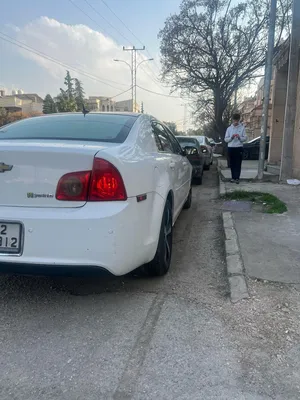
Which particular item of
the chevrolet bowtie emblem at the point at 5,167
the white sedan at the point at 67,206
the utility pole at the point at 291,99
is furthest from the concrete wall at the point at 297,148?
the chevrolet bowtie emblem at the point at 5,167

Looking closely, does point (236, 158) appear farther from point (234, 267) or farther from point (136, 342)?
point (136, 342)

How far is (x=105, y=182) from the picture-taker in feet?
7.86

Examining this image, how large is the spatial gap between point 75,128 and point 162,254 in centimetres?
137

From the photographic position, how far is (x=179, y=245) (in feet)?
14.5

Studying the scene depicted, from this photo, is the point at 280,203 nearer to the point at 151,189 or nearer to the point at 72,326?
the point at 151,189

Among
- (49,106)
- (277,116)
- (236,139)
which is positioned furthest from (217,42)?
(49,106)

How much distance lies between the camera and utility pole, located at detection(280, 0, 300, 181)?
28.1 feet

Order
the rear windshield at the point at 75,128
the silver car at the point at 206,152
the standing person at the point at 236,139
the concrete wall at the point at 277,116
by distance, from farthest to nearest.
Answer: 1. the concrete wall at the point at 277,116
2. the silver car at the point at 206,152
3. the standing person at the point at 236,139
4. the rear windshield at the point at 75,128

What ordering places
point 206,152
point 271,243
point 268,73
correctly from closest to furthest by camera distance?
1. point 271,243
2. point 268,73
3. point 206,152

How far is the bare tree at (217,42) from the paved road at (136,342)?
16905 millimetres

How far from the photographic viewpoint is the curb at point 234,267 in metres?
2.96

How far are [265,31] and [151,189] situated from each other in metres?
17.3

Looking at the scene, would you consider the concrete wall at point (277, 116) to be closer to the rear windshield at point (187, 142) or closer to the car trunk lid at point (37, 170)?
the rear windshield at point (187, 142)

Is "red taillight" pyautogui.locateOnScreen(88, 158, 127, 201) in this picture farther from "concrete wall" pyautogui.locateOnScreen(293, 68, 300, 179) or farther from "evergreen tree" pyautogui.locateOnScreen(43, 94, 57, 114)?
"evergreen tree" pyautogui.locateOnScreen(43, 94, 57, 114)
